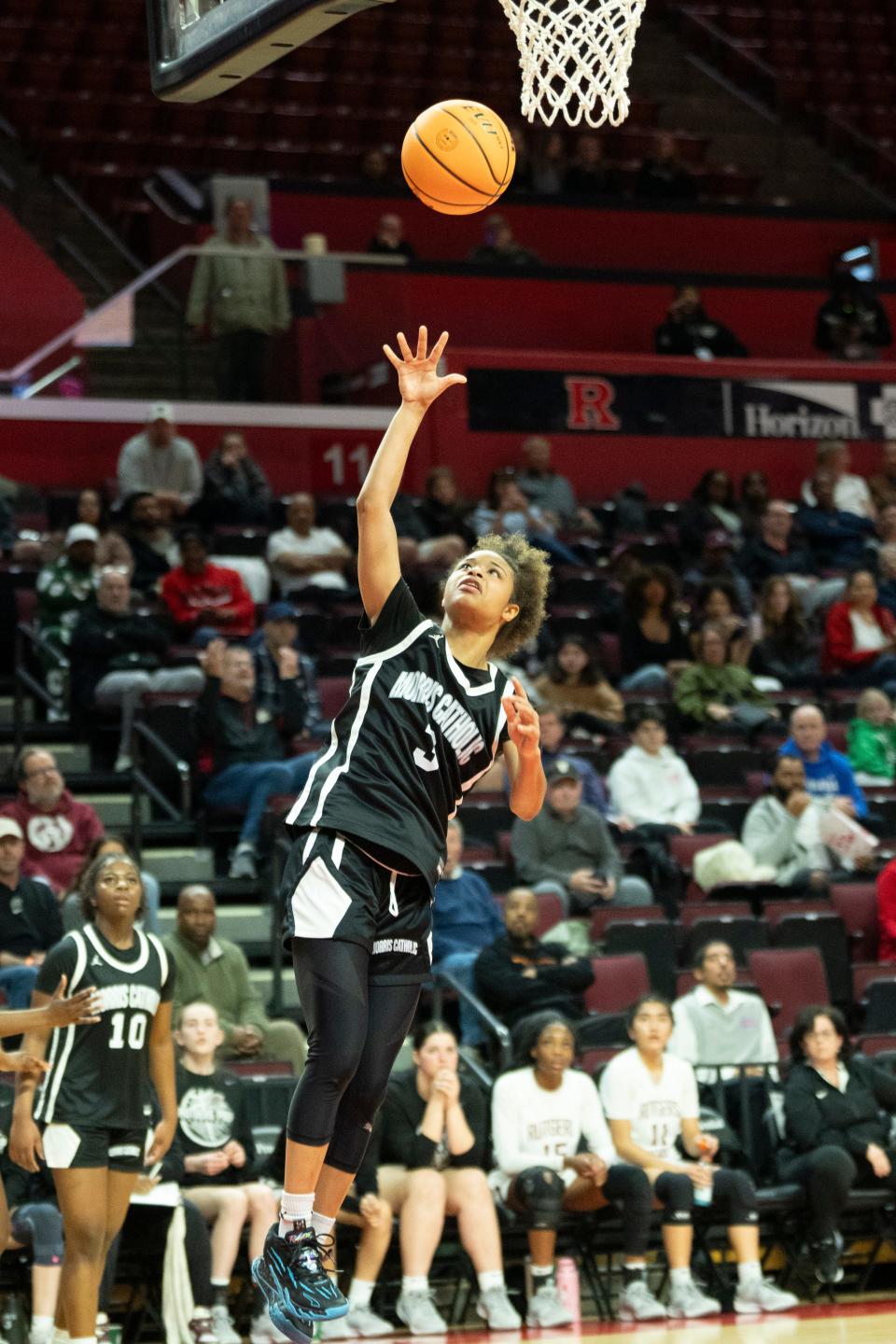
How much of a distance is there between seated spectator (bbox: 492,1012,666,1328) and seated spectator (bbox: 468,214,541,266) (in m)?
9.75

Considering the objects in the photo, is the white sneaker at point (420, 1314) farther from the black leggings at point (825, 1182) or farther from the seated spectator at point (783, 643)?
the seated spectator at point (783, 643)

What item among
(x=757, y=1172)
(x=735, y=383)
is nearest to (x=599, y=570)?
(x=735, y=383)

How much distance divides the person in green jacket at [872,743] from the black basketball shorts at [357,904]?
798 cm

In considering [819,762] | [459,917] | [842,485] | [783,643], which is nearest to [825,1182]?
[459,917]

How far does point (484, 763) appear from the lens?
503 cm

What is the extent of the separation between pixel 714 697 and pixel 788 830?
1823 mm

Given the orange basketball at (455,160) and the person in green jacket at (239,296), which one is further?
the person in green jacket at (239,296)

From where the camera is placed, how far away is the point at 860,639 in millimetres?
13883

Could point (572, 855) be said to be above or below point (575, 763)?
below

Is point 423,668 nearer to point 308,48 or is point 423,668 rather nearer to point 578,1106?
point 578,1106

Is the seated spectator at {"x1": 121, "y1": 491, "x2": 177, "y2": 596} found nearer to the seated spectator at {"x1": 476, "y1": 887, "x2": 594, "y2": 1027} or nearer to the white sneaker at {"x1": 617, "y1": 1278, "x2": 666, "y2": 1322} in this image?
the seated spectator at {"x1": 476, "y1": 887, "x2": 594, "y2": 1027}

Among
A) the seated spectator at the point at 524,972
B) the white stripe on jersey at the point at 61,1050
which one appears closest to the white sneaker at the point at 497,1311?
the seated spectator at the point at 524,972

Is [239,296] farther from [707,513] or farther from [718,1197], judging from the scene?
[718,1197]

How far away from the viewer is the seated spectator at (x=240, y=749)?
10.9 m
